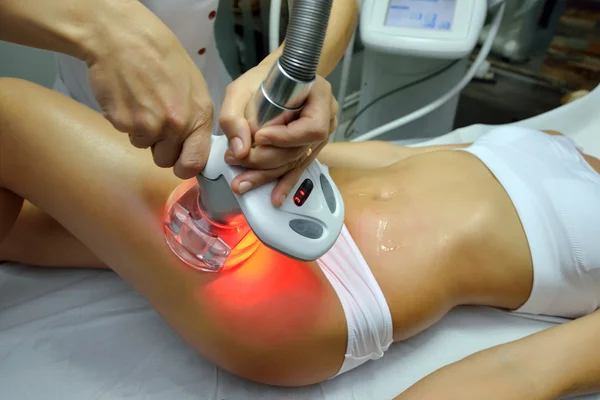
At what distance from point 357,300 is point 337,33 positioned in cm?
49

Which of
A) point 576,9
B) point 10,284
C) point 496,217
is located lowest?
point 10,284

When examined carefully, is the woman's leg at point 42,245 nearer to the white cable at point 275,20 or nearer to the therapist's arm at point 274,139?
the therapist's arm at point 274,139

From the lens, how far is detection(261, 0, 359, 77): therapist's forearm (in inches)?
33.0

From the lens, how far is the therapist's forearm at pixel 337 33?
33.0 inches

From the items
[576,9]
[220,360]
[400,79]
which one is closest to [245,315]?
[220,360]

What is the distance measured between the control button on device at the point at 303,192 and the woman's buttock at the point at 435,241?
235mm

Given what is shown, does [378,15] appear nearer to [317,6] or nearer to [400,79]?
[400,79]

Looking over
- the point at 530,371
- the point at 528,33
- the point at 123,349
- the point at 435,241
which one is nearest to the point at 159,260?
the point at 123,349

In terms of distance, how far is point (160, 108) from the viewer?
52 centimetres

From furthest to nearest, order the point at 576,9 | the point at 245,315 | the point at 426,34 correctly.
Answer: the point at 576,9, the point at 426,34, the point at 245,315

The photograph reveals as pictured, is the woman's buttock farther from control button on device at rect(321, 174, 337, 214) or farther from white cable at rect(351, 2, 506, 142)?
white cable at rect(351, 2, 506, 142)

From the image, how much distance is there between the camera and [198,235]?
0.68m

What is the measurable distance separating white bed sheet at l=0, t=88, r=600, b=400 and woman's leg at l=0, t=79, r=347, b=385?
0.09m

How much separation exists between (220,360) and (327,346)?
17cm
